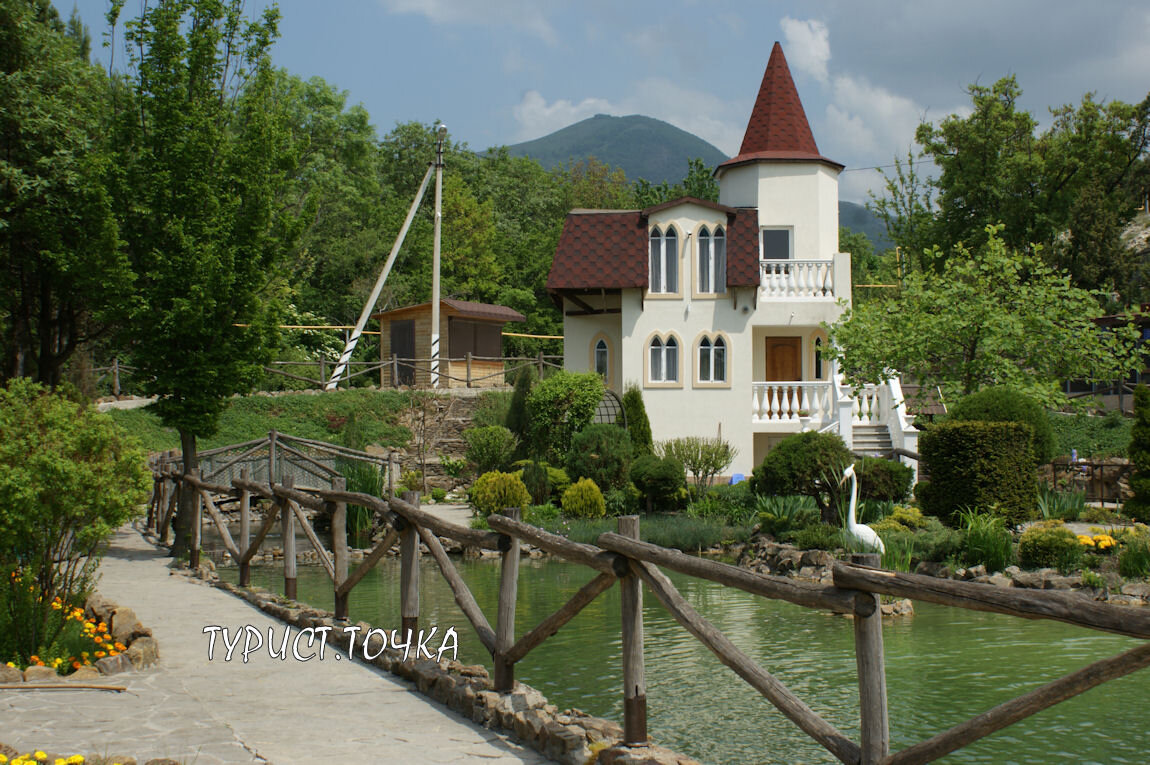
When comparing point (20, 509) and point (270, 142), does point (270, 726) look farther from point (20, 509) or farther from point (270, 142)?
point (270, 142)

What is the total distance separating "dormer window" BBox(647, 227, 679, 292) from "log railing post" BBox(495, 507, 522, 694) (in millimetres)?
19033

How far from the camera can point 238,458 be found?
61.5 feet

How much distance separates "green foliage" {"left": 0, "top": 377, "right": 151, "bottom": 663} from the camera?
22.5 feet

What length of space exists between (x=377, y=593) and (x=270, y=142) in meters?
6.31

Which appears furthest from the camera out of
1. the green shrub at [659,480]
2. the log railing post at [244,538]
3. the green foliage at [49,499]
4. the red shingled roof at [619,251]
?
the red shingled roof at [619,251]

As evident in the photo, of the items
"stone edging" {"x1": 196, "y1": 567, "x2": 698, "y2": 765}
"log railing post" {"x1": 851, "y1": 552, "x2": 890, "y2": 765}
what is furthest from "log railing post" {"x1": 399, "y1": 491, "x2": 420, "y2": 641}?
"log railing post" {"x1": 851, "y1": 552, "x2": 890, "y2": 765}

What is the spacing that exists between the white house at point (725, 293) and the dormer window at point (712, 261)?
0.03 meters

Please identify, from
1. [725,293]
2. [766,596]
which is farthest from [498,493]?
[766,596]

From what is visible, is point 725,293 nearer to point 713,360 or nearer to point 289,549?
point 713,360

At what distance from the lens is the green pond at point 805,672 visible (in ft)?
21.8

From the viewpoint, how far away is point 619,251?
25.0 meters

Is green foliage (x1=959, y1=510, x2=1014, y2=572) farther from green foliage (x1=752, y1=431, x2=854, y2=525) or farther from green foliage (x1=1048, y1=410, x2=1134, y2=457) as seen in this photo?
green foliage (x1=1048, y1=410, x2=1134, y2=457)

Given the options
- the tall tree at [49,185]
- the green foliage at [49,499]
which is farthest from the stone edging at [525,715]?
the tall tree at [49,185]

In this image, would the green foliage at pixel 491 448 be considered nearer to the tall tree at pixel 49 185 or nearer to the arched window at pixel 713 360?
the arched window at pixel 713 360
